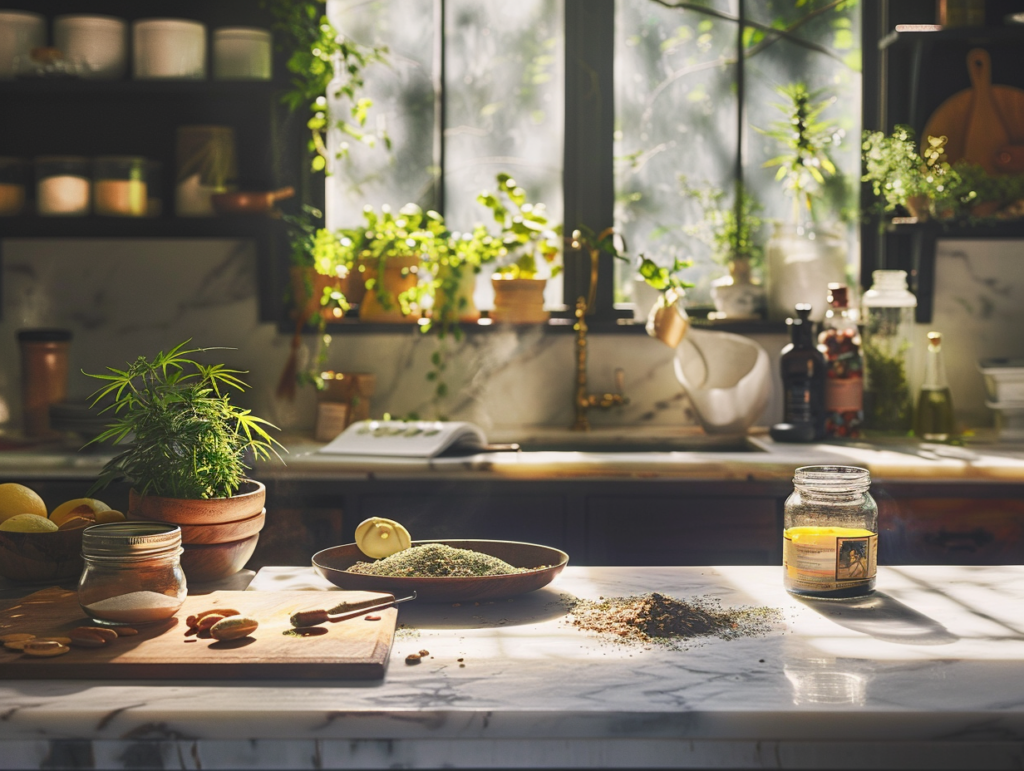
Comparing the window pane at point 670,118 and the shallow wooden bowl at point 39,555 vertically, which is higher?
the window pane at point 670,118

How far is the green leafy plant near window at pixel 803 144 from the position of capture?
126 inches

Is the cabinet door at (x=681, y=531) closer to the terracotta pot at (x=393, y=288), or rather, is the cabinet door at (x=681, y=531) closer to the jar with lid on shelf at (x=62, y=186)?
the terracotta pot at (x=393, y=288)

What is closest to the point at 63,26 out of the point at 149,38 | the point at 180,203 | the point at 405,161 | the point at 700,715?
the point at 149,38

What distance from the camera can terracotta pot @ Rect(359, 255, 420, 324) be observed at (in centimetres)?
313

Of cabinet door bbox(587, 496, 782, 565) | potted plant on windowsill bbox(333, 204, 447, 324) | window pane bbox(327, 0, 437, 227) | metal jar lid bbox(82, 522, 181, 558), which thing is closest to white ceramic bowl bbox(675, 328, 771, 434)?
cabinet door bbox(587, 496, 782, 565)

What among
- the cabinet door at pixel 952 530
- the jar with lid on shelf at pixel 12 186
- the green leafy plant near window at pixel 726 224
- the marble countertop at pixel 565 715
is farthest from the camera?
the green leafy plant near window at pixel 726 224

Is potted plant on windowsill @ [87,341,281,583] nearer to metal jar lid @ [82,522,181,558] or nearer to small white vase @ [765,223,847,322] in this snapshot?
metal jar lid @ [82,522,181,558]

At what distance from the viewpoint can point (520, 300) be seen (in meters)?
3.14

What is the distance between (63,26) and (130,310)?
2.72 feet

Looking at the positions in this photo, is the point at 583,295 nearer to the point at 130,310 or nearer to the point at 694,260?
the point at 694,260

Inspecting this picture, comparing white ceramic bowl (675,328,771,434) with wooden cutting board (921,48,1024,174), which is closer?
white ceramic bowl (675,328,771,434)

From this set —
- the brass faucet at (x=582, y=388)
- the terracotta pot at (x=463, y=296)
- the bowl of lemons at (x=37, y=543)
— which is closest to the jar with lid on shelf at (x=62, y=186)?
the terracotta pot at (x=463, y=296)

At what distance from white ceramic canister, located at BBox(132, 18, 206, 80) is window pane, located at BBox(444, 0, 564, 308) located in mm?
753

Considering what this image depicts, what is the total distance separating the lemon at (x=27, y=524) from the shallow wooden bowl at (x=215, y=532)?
0.33 feet
